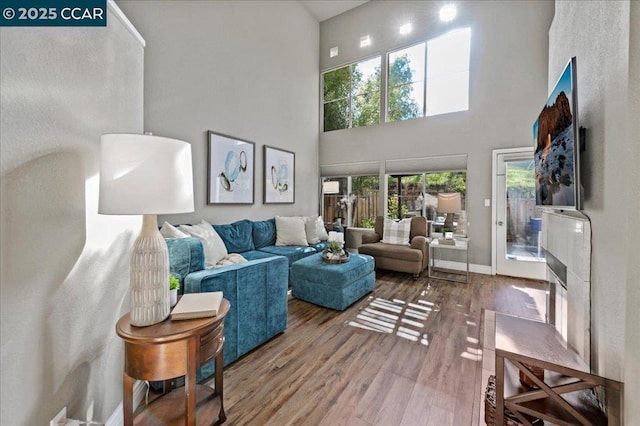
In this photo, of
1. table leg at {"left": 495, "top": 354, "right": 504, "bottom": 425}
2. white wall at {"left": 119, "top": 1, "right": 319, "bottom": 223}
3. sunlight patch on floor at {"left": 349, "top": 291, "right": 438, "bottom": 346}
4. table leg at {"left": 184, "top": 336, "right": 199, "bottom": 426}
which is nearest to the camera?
table leg at {"left": 184, "top": 336, "right": 199, "bottom": 426}

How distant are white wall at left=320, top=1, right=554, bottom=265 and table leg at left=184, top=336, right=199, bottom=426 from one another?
4.83 meters

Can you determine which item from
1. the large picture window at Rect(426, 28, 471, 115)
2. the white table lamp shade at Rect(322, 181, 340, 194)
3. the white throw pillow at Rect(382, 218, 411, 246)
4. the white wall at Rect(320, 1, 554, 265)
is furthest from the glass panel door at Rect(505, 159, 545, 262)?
the white table lamp shade at Rect(322, 181, 340, 194)

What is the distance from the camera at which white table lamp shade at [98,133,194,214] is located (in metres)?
1.07

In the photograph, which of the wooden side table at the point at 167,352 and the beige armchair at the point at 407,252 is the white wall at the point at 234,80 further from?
the wooden side table at the point at 167,352

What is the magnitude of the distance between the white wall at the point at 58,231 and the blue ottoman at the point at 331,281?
1.98 m

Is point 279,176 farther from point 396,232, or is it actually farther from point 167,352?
point 167,352

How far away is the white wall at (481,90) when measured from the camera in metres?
4.22

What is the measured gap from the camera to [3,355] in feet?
2.79

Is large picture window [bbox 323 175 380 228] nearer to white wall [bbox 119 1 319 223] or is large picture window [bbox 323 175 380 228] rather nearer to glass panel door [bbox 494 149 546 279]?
white wall [bbox 119 1 319 223]

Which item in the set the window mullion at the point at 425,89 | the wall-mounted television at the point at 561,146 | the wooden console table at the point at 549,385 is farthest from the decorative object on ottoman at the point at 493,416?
the window mullion at the point at 425,89

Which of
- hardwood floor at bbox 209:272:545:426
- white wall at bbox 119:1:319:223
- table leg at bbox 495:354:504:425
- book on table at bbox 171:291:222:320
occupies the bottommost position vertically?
Result: hardwood floor at bbox 209:272:545:426

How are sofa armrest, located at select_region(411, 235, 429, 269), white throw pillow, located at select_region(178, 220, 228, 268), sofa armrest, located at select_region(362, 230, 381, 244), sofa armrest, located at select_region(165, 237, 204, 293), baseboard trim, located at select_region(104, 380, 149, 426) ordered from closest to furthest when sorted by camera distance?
baseboard trim, located at select_region(104, 380, 149, 426)
sofa armrest, located at select_region(165, 237, 204, 293)
white throw pillow, located at select_region(178, 220, 228, 268)
sofa armrest, located at select_region(411, 235, 429, 269)
sofa armrest, located at select_region(362, 230, 381, 244)

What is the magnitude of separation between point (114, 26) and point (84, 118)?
0.65 m

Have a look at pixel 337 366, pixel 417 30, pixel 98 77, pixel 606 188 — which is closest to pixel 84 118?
pixel 98 77
